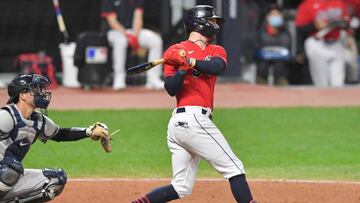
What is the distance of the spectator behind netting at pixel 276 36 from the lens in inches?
712

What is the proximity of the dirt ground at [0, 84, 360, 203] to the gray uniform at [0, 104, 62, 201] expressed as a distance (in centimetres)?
140

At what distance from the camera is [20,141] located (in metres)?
6.88

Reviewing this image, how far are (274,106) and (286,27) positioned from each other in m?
3.91

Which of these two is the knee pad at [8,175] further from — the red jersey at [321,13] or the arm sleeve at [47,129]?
the red jersey at [321,13]

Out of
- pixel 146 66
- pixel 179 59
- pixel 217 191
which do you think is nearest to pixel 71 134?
pixel 146 66

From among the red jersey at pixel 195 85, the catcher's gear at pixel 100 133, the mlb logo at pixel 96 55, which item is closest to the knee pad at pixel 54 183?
the catcher's gear at pixel 100 133

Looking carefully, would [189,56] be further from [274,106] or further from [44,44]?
[44,44]

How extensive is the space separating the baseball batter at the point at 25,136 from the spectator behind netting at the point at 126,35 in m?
9.31

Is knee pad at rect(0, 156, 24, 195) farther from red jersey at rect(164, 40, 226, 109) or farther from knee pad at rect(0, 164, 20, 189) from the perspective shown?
red jersey at rect(164, 40, 226, 109)

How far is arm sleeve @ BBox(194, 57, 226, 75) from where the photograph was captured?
685 cm

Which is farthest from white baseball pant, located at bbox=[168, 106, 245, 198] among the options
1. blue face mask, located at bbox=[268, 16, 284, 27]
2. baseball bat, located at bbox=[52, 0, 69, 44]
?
→ blue face mask, located at bbox=[268, 16, 284, 27]

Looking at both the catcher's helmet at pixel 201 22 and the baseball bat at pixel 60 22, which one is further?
the baseball bat at pixel 60 22

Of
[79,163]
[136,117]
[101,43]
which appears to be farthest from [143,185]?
[101,43]

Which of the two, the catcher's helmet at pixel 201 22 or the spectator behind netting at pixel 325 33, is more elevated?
the catcher's helmet at pixel 201 22
